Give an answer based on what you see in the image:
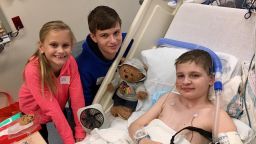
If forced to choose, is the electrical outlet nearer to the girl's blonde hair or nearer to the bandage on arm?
the girl's blonde hair

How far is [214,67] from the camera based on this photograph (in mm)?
1523

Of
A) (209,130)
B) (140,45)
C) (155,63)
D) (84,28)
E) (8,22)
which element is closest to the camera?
(209,130)

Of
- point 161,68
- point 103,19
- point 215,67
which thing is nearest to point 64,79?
point 103,19

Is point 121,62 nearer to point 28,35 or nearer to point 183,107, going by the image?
point 183,107

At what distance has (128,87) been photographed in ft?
5.77

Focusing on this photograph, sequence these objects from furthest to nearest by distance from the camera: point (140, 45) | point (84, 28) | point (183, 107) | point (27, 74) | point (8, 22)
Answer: point (84, 28)
point (8, 22)
point (140, 45)
point (27, 74)
point (183, 107)

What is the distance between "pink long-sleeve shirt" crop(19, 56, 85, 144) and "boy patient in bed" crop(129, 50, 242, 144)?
41 centimetres

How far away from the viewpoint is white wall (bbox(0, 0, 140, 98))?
2.71m

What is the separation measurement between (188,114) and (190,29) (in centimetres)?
65

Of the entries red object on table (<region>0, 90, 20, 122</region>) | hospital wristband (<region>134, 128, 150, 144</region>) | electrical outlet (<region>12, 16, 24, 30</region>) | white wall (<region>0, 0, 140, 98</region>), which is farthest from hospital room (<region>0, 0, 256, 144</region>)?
electrical outlet (<region>12, 16, 24, 30</region>)

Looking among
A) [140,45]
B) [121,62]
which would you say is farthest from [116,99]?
[140,45]

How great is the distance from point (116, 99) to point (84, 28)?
5.15 feet

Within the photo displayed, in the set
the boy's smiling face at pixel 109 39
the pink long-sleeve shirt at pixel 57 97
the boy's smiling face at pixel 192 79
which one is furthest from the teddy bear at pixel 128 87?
the boy's smiling face at pixel 192 79

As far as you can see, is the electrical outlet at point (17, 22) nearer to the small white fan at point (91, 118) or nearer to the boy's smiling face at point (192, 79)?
the small white fan at point (91, 118)
